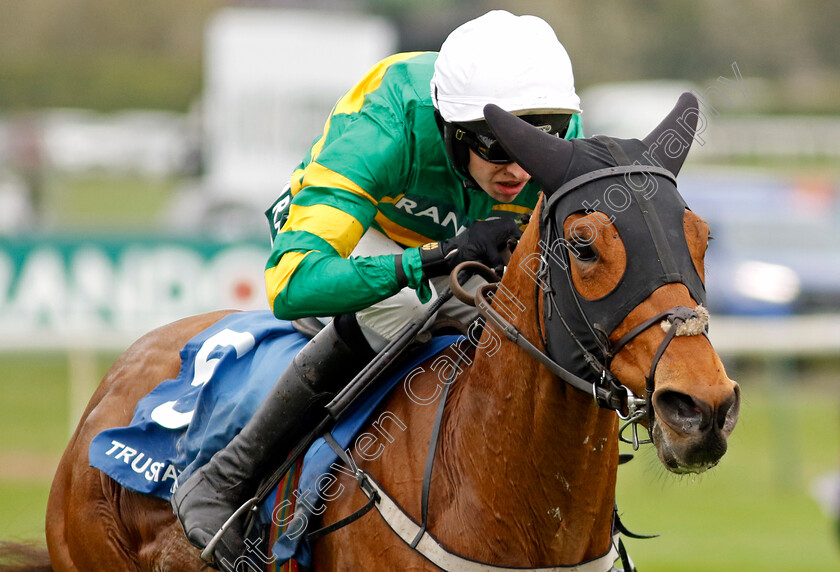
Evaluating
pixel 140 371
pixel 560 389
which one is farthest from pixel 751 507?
pixel 560 389

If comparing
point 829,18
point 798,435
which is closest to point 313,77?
point 798,435

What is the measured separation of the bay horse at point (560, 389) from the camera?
8.49 feet

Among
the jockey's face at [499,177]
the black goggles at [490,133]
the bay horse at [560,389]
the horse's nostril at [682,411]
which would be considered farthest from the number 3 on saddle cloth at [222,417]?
the horse's nostril at [682,411]

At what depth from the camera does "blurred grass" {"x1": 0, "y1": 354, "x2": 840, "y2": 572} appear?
8117 millimetres

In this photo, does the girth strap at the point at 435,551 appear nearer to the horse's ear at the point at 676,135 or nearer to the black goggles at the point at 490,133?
the black goggles at the point at 490,133

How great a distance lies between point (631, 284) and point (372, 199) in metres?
0.99

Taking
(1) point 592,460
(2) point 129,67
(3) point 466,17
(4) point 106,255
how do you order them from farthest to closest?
(2) point 129,67 < (3) point 466,17 < (4) point 106,255 < (1) point 592,460

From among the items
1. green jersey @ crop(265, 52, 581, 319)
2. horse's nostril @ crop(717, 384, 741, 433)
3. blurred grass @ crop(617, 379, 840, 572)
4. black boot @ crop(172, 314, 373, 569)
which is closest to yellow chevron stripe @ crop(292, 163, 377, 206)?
green jersey @ crop(265, 52, 581, 319)

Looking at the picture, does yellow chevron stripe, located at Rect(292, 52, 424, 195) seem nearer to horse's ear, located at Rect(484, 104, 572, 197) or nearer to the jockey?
the jockey

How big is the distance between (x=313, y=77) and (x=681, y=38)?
1774 centimetres

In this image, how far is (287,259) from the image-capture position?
330cm

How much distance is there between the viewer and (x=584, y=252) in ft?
9.01

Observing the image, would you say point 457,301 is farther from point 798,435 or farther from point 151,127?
point 151,127

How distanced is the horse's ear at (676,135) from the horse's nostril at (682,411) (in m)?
0.67
